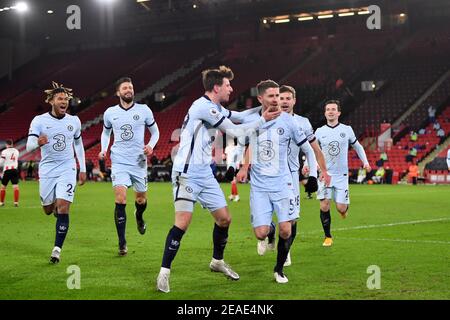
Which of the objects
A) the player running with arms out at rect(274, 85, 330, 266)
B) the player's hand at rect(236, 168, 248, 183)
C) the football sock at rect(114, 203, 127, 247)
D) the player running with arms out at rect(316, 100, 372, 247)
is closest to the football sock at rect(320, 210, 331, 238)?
the player running with arms out at rect(316, 100, 372, 247)

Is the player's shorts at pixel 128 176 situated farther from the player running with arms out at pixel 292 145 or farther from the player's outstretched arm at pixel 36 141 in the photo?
the player running with arms out at pixel 292 145

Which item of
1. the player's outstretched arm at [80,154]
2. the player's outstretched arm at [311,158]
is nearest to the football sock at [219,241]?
the player's outstretched arm at [311,158]

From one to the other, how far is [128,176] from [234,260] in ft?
7.56

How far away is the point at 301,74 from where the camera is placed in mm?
47031

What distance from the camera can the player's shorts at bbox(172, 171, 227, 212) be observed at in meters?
8.01

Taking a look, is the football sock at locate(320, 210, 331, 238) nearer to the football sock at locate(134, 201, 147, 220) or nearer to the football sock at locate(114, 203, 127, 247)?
the football sock at locate(134, 201, 147, 220)

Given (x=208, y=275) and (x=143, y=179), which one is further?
(x=143, y=179)

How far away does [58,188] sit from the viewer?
10.4m

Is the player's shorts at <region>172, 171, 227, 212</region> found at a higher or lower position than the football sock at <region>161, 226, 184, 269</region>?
higher

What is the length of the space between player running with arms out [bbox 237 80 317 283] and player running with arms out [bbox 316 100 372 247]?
369cm

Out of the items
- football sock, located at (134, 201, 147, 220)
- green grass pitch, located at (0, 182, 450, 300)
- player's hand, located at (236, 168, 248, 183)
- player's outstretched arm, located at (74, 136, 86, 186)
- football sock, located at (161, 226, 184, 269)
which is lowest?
green grass pitch, located at (0, 182, 450, 300)

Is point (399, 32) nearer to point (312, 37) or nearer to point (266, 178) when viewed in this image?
point (312, 37)
